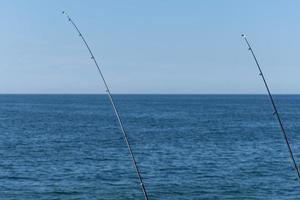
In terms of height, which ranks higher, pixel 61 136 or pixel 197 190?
pixel 61 136

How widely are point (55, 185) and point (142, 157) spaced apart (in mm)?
16367

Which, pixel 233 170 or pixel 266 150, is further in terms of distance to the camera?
pixel 266 150

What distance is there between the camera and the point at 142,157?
173 ft

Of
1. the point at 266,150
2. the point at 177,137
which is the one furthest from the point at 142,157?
the point at 177,137

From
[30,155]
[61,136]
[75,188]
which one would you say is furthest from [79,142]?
[75,188]

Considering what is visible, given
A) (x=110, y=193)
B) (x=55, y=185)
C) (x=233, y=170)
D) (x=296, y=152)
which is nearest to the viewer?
(x=110, y=193)

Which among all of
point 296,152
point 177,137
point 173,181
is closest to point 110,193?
point 173,181

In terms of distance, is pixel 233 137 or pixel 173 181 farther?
pixel 233 137

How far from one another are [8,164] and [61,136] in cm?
2801

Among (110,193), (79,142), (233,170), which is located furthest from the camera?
(79,142)

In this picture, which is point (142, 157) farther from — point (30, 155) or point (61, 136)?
point (61, 136)

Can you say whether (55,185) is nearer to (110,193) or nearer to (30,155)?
(110,193)

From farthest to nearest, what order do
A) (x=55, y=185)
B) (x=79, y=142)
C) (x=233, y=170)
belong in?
(x=79, y=142) → (x=233, y=170) → (x=55, y=185)

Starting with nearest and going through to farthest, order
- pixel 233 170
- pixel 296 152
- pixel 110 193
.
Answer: pixel 110 193
pixel 233 170
pixel 296 152
